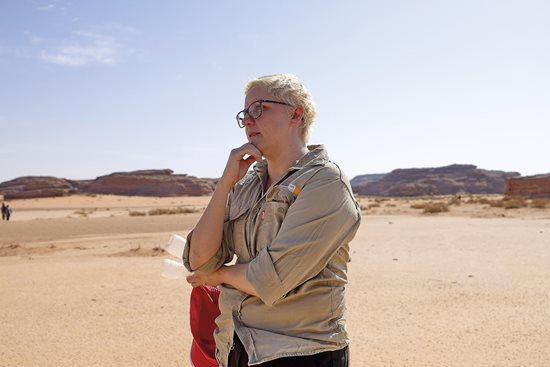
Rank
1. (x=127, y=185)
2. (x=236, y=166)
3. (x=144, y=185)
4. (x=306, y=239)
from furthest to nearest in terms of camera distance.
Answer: (x=127, y=185) < (x=144, y=185) < (x=236, y=166) < (x=306, y=239)

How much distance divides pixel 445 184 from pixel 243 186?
489 ft

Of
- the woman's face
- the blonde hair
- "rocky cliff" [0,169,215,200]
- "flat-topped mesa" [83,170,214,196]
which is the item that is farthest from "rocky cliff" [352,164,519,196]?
the woman's face

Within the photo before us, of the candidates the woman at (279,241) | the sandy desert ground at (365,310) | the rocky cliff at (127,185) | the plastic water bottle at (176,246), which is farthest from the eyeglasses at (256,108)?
the rocky cliff at (127,185)

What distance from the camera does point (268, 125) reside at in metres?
2.12

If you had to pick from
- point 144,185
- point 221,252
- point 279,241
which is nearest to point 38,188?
point 144,185

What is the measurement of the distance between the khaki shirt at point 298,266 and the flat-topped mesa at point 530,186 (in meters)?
64.7

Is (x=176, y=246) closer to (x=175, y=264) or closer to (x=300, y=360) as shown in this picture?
(x=175, y=264)

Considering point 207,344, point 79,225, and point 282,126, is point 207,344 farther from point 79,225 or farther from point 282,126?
point 79,225

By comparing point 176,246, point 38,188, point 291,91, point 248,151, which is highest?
point 291,91

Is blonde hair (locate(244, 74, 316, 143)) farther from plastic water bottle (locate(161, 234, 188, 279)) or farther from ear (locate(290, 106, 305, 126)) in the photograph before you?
plastic water bottle (locate(161, 234, 188, 279))

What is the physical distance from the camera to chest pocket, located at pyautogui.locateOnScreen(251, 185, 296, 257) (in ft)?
6.63

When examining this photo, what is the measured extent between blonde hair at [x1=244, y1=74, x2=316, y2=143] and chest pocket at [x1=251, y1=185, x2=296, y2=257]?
32 cm

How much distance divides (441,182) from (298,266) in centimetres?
15042

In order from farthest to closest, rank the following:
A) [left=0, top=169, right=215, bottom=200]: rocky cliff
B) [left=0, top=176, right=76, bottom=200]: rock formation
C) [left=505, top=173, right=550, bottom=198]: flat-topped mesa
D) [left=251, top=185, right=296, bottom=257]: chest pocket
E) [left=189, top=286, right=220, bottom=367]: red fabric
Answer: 1. [left=0, top=169, right=215, bottom=200]: rocky cliff
2. [left=0, top=176, right=76, bottom=200]: rock formation
3. [left=505, top=173, right=550, bottom=198]: flat-topped mesa
4. [left=189, top=286, right=220, bottom=367]: red fabric
5. [left=251, top=185, right=296, bottom=257]: chest pocket
